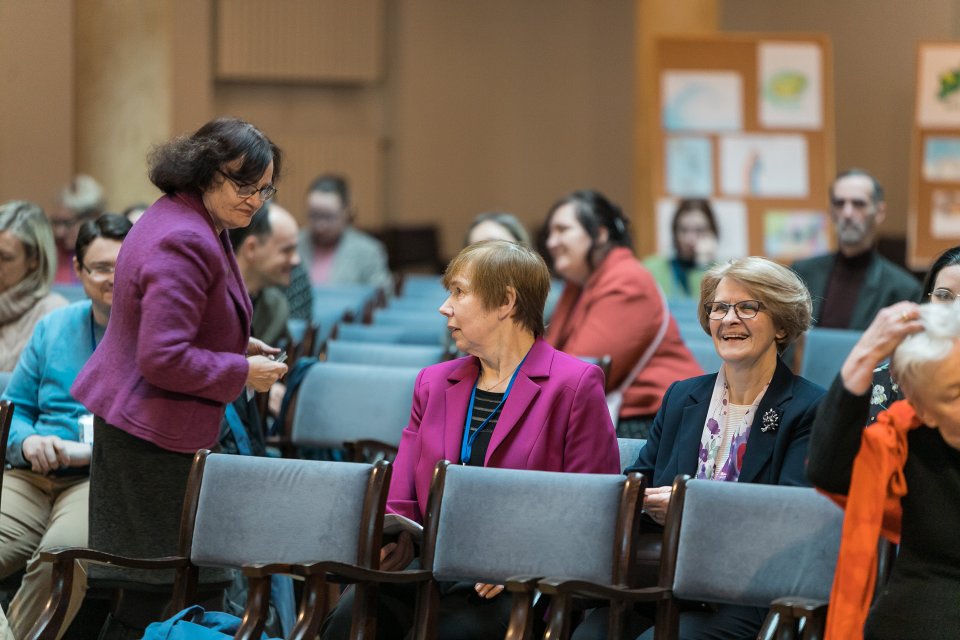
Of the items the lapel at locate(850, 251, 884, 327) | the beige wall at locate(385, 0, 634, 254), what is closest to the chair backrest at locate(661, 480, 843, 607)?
the lapel at locate(850, 251, 884, 327)

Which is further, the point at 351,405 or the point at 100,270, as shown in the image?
the point at 351,405

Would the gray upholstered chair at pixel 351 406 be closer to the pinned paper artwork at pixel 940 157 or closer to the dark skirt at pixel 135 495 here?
the dark skirt at pixel 135 495

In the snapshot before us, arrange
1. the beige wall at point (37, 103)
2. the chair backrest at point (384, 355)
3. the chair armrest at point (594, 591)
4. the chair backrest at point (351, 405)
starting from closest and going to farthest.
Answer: the chair armrest at point (594, 591) < the chair backrest at point (351, 405) < the chair backrest at point (384, 355) < the beige wall at point (37, 103)

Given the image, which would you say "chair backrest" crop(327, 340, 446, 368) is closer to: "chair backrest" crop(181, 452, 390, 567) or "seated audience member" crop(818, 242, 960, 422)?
"chair backrest" crop(181, 452, 390, 567)

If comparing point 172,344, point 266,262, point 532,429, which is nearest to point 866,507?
point 532,429

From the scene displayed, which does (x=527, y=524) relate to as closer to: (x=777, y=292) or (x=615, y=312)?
(x=777, y=292)

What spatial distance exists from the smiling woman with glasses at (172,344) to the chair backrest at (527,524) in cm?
60

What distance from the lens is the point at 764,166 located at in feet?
32.5

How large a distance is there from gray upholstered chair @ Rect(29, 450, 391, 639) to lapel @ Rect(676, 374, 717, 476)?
719 millimetres

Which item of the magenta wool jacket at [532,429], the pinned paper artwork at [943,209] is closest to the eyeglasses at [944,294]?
the magenta wool jacket at [532,429]

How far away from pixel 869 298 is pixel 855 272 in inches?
9.4

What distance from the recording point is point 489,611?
3193 mm

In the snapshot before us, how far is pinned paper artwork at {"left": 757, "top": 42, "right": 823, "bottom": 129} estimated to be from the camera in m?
9.96

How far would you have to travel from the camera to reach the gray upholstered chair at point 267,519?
3129 millimetres
